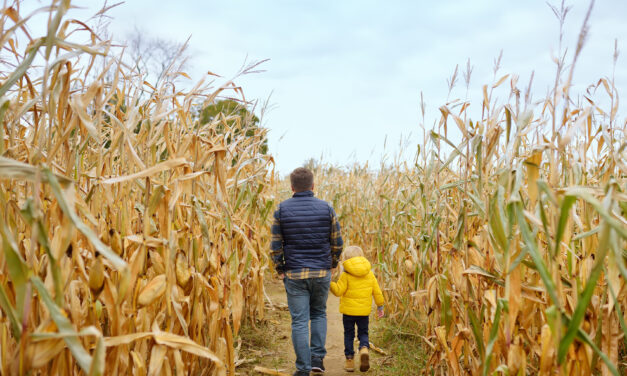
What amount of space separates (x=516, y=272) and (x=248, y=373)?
255 cm

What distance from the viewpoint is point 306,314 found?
3.61 m

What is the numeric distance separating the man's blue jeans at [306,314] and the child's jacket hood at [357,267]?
0.21 meters

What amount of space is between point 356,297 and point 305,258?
0.60 metres

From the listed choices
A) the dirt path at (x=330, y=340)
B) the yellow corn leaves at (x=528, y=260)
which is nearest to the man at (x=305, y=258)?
the dirt path at (x=330, y=340)

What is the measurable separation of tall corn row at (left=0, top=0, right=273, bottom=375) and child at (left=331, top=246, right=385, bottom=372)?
1227 millimetres

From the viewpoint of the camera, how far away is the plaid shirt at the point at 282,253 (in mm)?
3586

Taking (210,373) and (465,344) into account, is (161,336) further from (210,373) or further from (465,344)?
(465,344)

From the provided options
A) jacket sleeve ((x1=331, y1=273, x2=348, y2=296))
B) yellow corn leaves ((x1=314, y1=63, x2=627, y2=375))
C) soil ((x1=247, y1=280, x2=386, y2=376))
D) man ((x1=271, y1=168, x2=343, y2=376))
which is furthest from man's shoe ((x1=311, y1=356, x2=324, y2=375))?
yellow corn leaves ((x1=314, y1=63, x2=627, y2=375))

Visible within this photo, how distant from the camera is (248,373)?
365 centimetres

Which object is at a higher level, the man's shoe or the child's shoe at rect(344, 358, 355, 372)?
the man's shoe

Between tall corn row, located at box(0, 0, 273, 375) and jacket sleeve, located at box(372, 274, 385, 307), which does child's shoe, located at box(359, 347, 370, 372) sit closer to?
jacket sleeve, located at box(372, 274, 385, 307)

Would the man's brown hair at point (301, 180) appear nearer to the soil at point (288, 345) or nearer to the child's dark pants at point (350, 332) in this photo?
the child's dark pants at point (350, 332)

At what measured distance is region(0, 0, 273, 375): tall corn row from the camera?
4.27ft

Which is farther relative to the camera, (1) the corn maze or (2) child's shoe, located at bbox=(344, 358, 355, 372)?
(2) child's shoe, located at bbox=(344, 358, 355, 372)
